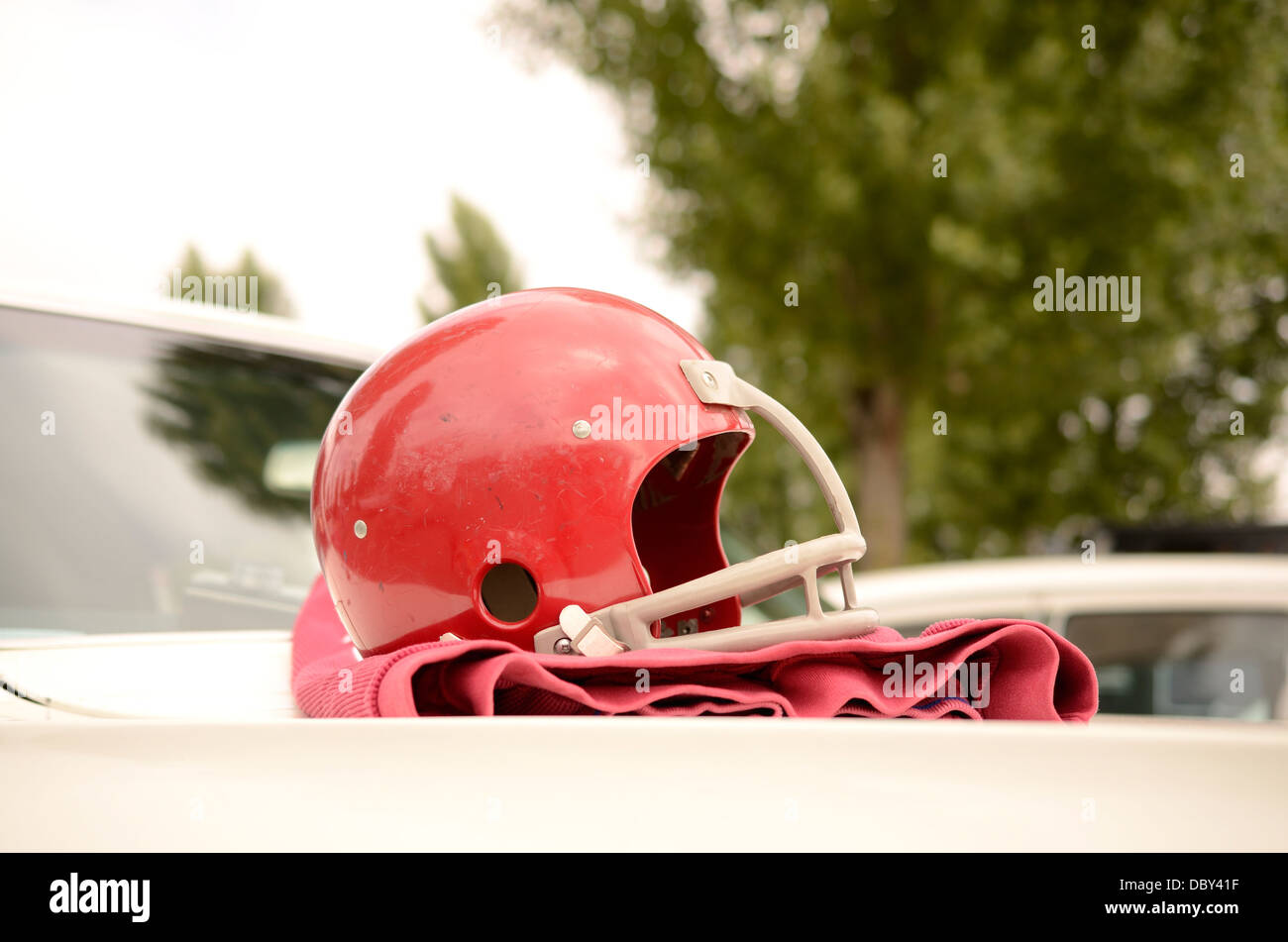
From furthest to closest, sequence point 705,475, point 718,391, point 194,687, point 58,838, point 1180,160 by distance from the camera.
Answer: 1. point 1180,160
2. point 705,475
3. point 718,391
4. point 194,687
5. point 58,838

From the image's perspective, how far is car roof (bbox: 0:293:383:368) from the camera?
2.17 m

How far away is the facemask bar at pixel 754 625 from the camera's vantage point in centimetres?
150

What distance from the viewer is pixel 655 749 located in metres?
0.91

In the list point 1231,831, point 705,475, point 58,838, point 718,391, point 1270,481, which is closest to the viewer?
point 1231,831

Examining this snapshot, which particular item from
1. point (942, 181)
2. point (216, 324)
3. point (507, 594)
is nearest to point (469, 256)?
point (942, 181)

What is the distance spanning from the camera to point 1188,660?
12.6 feet

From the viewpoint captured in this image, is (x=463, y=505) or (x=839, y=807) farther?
(x=463, y=505)

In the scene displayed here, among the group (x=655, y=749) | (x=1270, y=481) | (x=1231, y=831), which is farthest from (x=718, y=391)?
(x=1270, y=481)

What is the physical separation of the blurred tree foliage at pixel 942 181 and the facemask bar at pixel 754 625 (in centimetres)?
695

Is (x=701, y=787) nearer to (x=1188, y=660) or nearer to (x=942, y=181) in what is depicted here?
(x=1188, y=660)

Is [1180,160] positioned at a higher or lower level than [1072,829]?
higher

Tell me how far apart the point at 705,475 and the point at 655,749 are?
41.9 inches
